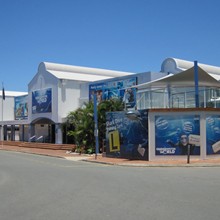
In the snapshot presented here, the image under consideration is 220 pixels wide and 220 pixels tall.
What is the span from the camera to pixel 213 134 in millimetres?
24344

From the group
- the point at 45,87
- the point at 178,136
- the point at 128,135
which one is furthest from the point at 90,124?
the point at 45,87

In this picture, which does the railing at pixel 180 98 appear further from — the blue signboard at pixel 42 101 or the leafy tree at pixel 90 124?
the blue signboard at pixel 42 101

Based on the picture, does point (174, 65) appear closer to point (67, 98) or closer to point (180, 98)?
point (67, 98)

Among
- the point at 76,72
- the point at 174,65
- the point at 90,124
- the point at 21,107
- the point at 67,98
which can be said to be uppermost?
the point at 76,72

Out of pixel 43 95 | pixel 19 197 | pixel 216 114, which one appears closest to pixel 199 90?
pixel 216 114

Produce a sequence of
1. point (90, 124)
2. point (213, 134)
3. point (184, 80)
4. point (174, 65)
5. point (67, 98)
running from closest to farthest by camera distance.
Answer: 1. point (213, 134)
2. point (184, 80)
3. point (90, 124)
4. point (174, 65)
5. point (67, 98)

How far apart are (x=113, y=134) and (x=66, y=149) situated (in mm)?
11801

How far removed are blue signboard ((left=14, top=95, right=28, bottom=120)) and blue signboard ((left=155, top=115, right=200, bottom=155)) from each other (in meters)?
37.3

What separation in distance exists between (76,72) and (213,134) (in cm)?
3046

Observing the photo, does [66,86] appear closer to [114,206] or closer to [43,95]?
[43,95]

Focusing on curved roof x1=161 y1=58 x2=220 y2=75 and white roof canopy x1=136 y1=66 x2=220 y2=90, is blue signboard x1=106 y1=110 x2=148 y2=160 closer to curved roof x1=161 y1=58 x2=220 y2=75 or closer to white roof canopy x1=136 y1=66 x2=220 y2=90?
white roof canopy x1=136 y1=66 x2=220 y2=90

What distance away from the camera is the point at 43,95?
48656 millimetres

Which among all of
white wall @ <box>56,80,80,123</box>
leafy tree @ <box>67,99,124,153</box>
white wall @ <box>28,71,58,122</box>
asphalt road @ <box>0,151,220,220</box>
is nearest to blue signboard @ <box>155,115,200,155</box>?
leafy tree @ <box>67,99,124,153</box>

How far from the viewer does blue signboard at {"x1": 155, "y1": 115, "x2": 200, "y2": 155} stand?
23.9 meters
